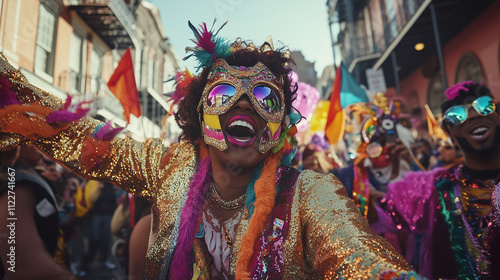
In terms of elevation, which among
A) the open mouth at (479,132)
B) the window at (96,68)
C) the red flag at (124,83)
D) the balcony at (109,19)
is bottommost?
the open mouth at (479,132)

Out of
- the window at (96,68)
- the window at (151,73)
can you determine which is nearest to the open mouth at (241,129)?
the window at (96,68)

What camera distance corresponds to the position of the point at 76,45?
888cm

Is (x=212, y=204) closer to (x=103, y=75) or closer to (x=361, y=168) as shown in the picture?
(x=361, y=168)

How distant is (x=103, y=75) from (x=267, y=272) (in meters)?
11.3

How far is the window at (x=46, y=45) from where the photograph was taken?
18.9 feet

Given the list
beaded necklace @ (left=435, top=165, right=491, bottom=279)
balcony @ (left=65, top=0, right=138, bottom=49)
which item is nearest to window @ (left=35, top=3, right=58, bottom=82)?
balcony @ (left=65, top=0, right=138, bottom=49)

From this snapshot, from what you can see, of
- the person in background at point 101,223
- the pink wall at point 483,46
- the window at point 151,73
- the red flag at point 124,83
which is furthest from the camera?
the window at point 151,73

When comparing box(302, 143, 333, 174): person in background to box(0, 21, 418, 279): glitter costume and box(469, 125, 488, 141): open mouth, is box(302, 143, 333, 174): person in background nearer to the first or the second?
box(469, 125, 488, 141): open mouth

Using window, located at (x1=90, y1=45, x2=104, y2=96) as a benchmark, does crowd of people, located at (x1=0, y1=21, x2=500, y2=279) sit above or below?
below

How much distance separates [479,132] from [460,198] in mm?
476

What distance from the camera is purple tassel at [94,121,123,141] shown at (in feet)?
5.43

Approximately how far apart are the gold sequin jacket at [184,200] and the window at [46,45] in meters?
4.95

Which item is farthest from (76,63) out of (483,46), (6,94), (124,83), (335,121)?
(483,46)

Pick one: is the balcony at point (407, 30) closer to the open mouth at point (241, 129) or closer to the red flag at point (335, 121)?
the red flag at point (335, 121)
